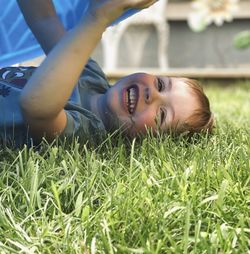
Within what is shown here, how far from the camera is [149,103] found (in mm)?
1819

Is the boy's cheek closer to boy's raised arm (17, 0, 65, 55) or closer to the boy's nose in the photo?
the boy's nose

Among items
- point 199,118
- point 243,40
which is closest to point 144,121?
point 199,118

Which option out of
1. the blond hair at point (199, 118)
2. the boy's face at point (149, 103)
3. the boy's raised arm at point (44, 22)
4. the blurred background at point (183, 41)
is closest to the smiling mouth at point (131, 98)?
the boy's face at point (149, 103)

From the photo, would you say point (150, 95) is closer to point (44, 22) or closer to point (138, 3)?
point (44, 22)

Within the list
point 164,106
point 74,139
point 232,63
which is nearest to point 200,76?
point 232,63

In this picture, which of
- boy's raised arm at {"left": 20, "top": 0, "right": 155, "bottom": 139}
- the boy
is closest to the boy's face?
the boy

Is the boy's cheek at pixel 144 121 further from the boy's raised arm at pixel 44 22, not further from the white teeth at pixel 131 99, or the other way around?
the boy's raised arm at pixel 44 22

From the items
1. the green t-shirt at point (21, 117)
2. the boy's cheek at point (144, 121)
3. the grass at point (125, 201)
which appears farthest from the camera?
the boy's cheek at point (144, 121)

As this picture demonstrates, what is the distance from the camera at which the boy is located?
4.55ft

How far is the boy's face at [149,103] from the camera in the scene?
5.87 feet

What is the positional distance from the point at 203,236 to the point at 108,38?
153 inches

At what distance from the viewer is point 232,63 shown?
4984mm

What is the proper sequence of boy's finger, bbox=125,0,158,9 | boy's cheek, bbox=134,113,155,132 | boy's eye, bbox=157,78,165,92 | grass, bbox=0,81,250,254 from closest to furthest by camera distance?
grass, bbox=0,81,250,254 < boy's finger, bbox=125,0,158,9 < boy's cheek, bbox=134,113,155,132 < boy's eye, bbox=157,78,165,92

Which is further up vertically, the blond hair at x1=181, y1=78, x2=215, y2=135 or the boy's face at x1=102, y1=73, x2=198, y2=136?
the boy's face at x1=102, y1=73, x2=198, y2=136
